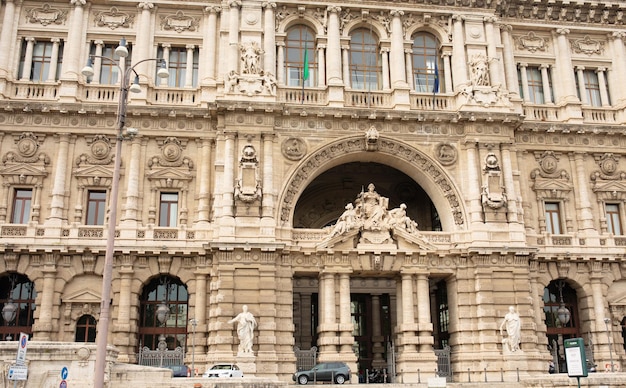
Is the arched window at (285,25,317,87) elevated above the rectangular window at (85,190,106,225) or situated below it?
above

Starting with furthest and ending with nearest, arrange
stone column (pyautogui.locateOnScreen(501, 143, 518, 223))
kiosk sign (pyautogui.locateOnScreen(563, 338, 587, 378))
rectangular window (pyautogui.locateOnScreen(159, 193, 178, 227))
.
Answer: stone column (pyautogui.locateOnScreen(501, 143, 518, 223)) < rectangular window (pyautogui.locateOnScreen(159, 193, 178, 227)) < kiosk sign (pyautogui.locateOnScreen(563, 338, 587, 378))

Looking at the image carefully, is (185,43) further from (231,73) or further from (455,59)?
(455,59)

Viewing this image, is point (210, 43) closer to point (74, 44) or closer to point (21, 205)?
point (74, 44)

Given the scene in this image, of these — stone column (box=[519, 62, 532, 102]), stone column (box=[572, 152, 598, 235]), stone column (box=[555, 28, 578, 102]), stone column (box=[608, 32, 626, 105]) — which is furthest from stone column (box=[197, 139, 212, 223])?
stone column (box=[608, 32, 626, 105])

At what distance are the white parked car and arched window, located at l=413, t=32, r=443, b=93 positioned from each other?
59.0ft

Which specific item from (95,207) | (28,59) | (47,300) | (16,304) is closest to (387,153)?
(95,207)

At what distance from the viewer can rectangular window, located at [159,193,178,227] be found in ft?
105

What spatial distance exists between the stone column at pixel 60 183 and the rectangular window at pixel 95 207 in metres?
1.22

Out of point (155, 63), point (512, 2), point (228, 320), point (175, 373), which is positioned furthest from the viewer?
point (512, 2)

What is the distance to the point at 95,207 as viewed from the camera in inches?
1259

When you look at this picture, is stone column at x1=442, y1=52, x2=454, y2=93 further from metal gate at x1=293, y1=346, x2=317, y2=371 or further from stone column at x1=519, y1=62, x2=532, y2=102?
metal gate at x1=293, y1=346, x2=317, y2=371

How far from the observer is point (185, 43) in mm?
34938

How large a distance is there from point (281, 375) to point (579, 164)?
1973 cm

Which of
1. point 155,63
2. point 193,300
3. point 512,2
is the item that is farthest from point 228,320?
point 512,2
